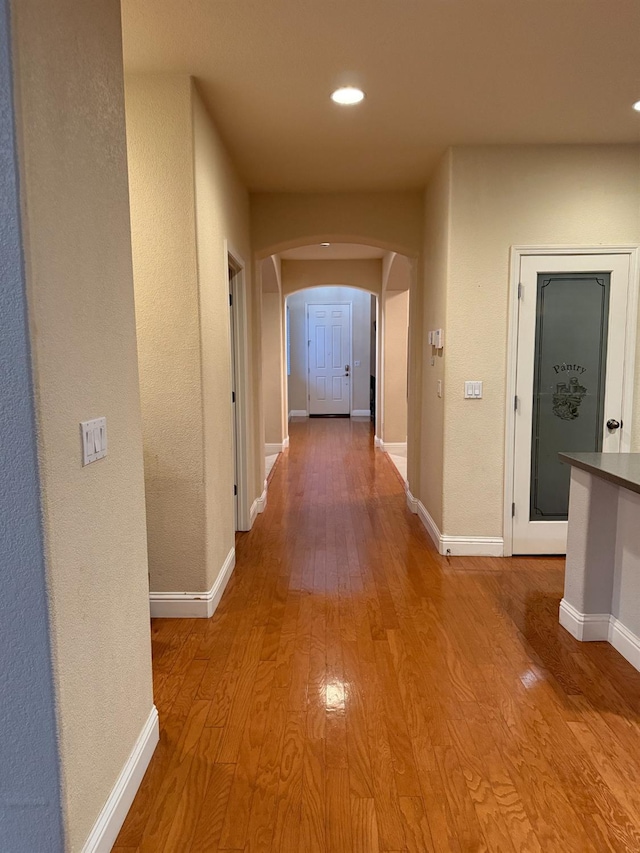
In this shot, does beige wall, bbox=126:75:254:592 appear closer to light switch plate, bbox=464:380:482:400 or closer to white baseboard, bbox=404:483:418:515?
light switch plate, bbox=464:380:482:400

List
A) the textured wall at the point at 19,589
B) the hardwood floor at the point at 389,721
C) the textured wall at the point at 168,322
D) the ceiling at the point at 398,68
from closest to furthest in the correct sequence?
the textured wall at the point at 19,589
the hardwood floor at the point at 389,721
the ceiling at the point at 398,68
the textured wall at the point at 168,322

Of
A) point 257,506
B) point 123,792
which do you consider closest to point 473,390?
point 257,506

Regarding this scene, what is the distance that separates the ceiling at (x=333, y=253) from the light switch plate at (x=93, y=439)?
231 inches

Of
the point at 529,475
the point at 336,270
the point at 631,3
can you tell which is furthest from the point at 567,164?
the point at 336,270

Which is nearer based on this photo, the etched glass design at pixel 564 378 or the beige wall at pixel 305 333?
the etched glass design at pixel 564 378

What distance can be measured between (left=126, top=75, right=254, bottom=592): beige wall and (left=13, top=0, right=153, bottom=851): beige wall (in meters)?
1.01

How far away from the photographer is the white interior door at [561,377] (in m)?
3.71

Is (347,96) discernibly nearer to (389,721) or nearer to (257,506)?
(389,721)

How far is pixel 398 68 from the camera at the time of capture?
2.63 metres

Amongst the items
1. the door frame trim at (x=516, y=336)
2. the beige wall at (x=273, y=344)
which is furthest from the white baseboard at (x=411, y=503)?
the beige wall at (x=273, y=344)

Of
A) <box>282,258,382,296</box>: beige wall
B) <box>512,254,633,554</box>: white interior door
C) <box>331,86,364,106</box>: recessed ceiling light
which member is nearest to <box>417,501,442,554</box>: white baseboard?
<box>512,254,633,554</box>: white interior door

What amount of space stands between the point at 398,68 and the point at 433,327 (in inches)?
75.5

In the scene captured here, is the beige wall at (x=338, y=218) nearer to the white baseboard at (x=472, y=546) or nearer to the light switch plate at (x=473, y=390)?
the light switch plate at (x=473, y=390)

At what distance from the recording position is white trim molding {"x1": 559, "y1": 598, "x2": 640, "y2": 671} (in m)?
2.57
